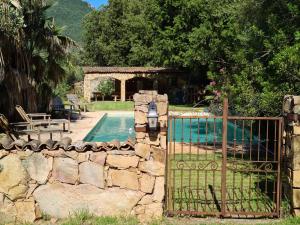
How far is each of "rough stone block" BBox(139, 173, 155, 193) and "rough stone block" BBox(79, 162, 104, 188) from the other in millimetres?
622

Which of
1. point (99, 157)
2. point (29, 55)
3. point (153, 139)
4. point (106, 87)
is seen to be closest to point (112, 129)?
point (29, 55)

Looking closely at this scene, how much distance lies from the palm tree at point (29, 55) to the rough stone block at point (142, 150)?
9.08m

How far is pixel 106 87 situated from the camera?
32.4 meters

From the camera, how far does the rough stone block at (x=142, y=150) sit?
6.07 metres

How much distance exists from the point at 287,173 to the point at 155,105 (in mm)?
2494

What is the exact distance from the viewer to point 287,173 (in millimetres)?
6520

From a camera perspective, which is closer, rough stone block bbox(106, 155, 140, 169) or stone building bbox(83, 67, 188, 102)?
rough stone block bbox(106, 155, 140, 169)

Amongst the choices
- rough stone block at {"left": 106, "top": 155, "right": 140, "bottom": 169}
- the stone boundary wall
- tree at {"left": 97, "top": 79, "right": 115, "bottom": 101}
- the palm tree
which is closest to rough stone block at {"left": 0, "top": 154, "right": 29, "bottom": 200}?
the stone boundary wall

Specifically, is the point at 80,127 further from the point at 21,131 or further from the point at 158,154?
the point at 158,154

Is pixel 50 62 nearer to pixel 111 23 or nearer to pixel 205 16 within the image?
pixel 205 16

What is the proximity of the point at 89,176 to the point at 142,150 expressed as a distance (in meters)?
0.92

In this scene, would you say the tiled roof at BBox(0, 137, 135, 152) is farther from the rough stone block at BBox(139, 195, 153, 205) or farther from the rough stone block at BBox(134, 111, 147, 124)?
the rough stone block at BBox(139, 195, 153, 205)

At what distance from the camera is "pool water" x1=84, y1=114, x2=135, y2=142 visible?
1623cm

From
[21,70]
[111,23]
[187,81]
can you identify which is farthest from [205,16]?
[111,23]
